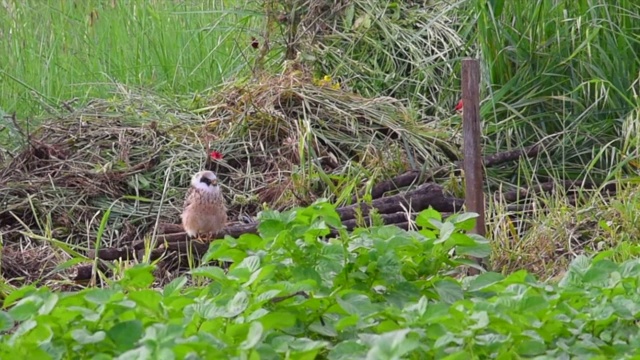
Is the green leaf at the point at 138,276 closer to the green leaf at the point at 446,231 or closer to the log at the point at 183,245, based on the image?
the green leaf at the point at 446,231

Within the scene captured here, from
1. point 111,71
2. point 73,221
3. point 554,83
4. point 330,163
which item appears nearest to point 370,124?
point 330,163

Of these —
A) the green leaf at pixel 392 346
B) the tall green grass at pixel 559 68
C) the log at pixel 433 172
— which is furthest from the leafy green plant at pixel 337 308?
the tall green grass at pixel 559 68

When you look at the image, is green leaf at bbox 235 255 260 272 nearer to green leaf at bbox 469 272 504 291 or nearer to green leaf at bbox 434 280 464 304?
green leaf at bbox 434 280 464 304

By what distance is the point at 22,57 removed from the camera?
879cm

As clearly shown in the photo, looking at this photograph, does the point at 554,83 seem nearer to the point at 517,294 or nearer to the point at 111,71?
the point at 111,71

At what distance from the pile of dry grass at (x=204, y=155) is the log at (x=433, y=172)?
9cm

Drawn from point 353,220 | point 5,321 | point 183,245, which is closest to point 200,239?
point 183,245

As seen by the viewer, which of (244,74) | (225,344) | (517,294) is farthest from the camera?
(244,74)

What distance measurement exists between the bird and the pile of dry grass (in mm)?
306

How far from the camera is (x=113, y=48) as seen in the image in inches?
351

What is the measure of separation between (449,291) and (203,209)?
2400 mm

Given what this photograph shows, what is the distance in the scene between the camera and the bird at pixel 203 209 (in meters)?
5.68

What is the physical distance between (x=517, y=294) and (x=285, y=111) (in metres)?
3.91

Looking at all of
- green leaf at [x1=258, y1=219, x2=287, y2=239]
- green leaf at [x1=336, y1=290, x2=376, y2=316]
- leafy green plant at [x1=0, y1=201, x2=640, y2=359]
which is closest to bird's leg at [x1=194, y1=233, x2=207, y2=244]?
leafy green plant at [x1=0, y1=201, x2=640, y2=359]
